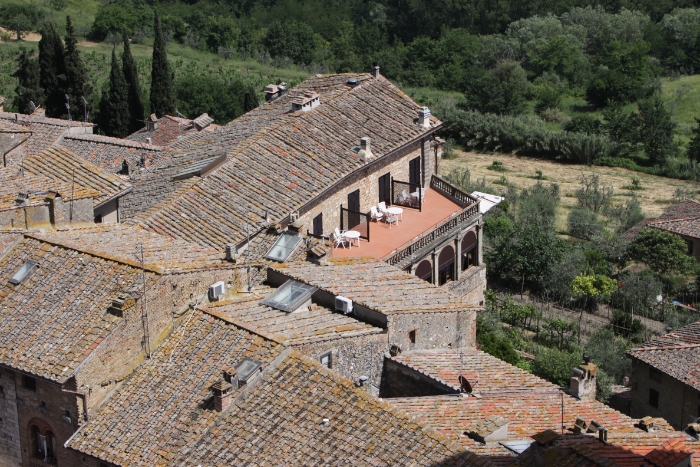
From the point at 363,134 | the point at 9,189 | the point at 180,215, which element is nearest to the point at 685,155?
the point at 363,134

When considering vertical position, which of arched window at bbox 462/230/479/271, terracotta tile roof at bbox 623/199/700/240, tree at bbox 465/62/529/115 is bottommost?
tree at bbox 465/62/529/115

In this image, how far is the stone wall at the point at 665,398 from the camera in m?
39.7

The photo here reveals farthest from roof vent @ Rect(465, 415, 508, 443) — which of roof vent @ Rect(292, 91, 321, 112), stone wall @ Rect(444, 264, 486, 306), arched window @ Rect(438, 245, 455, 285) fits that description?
roof vent @ Rect(292, 91, 321, 112)

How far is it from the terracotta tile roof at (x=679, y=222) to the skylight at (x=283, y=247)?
85.0 ft

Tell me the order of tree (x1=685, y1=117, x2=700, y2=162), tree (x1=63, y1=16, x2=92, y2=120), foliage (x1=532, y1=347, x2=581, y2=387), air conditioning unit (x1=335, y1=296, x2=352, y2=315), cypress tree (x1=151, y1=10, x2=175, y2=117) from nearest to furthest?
1. air conditioning unit (x1=335, y1=296, x2=352, y2=315)
2. foliage (x1=532, y1=347, x2=581, y2=387)
3. tree (x1=63, y1=16, x2=92, y2=120)
4. cypress tree (x1=151, y1=10, x2=175, y2=117)
5. tree (x1=685, y1=117, x2=700, y2=162)

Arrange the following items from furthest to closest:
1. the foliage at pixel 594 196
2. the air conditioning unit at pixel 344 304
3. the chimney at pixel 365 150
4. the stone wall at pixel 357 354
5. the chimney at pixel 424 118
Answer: the foliage at pixel 594 196 → the chimney at pixel 424 118 → the chimney at pixel 365 150 → the air conditioning unit at pixel 344 304 → the stone wall at pixel 357 354

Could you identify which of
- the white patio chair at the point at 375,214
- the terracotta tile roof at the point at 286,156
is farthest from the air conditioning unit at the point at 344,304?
the white patio chair at the point at 375,214

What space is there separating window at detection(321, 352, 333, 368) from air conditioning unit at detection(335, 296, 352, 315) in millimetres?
1789

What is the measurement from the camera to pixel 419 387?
3034 centimetres

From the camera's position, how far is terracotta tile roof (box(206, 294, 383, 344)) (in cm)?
2973

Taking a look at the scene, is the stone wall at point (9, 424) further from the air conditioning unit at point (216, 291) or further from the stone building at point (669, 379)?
the stone building at point (669, 379)

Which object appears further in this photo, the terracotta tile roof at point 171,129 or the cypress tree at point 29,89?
the cypress tree at point 29,89

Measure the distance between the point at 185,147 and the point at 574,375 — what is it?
21.1m

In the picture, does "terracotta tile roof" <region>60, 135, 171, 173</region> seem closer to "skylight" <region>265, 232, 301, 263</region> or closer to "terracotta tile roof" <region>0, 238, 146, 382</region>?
"skylight" <region>265, 232, 301, 263</region>
